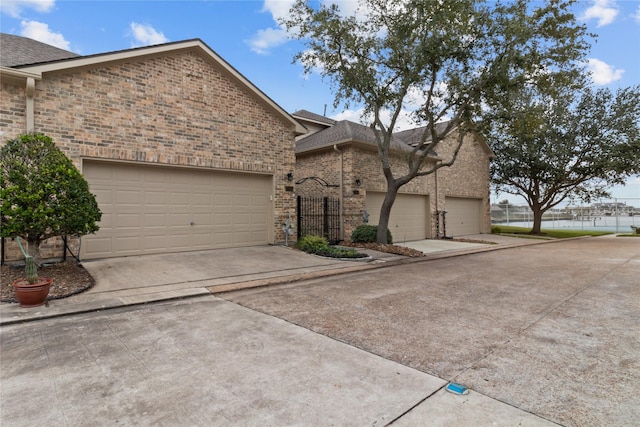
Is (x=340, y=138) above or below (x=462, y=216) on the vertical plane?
above

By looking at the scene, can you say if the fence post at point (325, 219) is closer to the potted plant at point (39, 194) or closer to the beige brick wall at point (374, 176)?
the beige brick wall at point (374, 176)

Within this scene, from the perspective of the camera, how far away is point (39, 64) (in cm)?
736

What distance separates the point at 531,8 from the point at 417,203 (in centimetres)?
882

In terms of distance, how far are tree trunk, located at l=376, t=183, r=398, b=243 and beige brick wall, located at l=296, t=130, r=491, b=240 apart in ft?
4.55

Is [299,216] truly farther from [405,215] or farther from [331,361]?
[331,361]

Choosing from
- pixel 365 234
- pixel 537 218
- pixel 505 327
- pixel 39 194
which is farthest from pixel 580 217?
pixel 39 194

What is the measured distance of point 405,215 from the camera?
16109mm

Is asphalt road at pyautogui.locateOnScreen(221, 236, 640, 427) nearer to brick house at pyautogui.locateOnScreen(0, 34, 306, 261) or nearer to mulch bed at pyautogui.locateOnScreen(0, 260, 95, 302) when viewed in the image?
mulch bed at pyautogui.locateOnScreen(0, 260, 95, 302)

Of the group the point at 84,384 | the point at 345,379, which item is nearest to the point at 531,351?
the point at 345,379

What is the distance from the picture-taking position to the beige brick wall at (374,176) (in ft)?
44.8

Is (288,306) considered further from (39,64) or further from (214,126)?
(39,64)

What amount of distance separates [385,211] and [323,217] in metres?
2.57

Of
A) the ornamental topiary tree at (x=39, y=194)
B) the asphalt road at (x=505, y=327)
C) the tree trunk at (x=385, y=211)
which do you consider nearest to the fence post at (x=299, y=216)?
the tree trunk at (x=385, y=211)

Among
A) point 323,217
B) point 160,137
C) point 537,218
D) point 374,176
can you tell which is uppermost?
point 160,137
